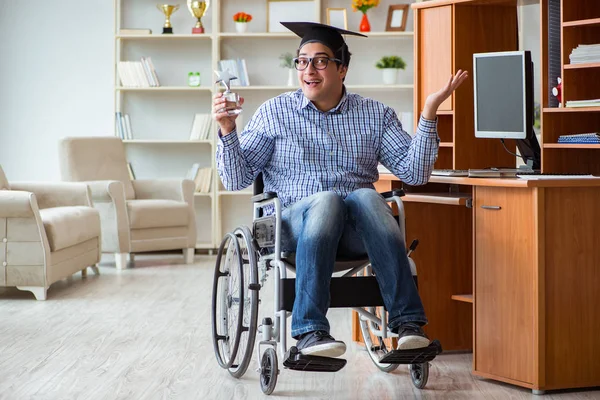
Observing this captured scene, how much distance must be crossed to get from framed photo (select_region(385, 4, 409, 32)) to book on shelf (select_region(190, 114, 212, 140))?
153 cm

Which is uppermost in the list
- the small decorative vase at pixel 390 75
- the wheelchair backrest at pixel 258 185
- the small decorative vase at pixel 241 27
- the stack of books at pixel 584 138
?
the small decorative vase at pixel 241 27

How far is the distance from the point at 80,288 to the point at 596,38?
321 centimetres

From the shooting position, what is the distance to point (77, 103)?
761 centimetres

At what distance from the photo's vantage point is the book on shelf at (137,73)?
7277mm

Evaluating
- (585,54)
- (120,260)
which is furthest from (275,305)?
(120,260)

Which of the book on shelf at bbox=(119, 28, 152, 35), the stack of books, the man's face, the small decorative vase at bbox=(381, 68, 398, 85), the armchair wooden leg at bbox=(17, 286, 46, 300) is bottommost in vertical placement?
the armchair wooden leg at bbox=(17, 286, 46, 300)

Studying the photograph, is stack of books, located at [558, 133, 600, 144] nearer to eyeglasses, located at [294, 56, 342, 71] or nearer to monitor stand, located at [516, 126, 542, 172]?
monitor stand, located at [516, 126, 542, 172]

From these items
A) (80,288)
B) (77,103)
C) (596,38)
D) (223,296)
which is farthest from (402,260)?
(77,103)

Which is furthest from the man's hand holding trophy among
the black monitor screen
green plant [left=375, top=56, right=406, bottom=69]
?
green plant [left=375, top=56, right=406, bottom=69]

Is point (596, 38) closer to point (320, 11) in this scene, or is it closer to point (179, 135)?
point (320, 11)

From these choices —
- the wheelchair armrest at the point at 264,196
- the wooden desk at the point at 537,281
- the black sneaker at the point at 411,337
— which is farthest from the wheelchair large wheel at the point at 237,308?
the wooden desk at the point at 537,281

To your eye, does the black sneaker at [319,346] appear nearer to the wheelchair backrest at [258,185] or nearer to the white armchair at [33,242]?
the wheelchair backrest at [258,185]

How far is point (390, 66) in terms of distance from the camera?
23.2ft

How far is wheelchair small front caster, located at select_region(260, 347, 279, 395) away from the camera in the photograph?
297cm
